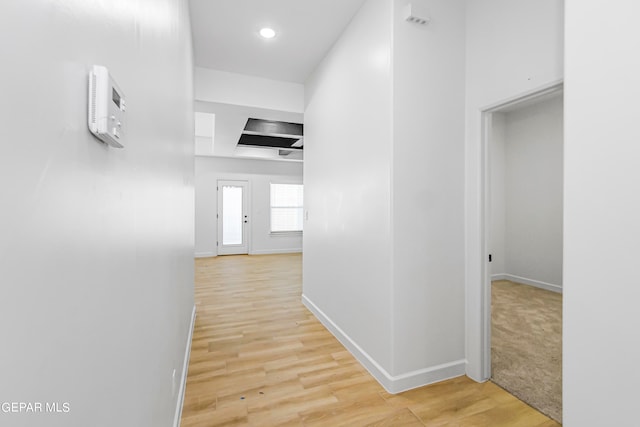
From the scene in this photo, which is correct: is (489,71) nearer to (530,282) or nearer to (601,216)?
(601,216)

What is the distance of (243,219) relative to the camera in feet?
27.3

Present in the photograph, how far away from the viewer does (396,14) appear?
2.07 meters

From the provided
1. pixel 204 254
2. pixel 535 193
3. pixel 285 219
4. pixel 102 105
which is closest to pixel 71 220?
pixel 102 105

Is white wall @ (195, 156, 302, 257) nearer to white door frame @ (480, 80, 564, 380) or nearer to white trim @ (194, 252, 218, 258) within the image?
white trim @ (194, 252, 218, 258)

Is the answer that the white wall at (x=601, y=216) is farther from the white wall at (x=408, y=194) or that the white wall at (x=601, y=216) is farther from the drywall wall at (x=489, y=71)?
the white wall at (x=408, y=194)

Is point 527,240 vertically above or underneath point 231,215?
underneath

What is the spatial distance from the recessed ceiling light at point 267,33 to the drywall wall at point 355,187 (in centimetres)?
63

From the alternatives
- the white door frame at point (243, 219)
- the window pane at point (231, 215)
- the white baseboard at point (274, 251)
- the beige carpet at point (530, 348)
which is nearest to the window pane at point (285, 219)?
the white baseboard at point (274, 251)

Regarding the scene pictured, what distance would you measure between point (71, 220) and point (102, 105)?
21 cm

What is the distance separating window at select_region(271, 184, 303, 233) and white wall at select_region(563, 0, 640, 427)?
7692 mm

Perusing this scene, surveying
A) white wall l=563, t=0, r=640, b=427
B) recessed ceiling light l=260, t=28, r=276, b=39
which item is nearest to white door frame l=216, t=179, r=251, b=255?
recessed ceiling light l=260, t=28, r=276, b=39

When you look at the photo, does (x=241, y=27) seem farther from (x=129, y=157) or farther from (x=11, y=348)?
(x=11, y=348)

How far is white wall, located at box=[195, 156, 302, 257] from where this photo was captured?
25.5 ft

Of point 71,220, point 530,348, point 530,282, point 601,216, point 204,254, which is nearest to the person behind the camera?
point 71,220
